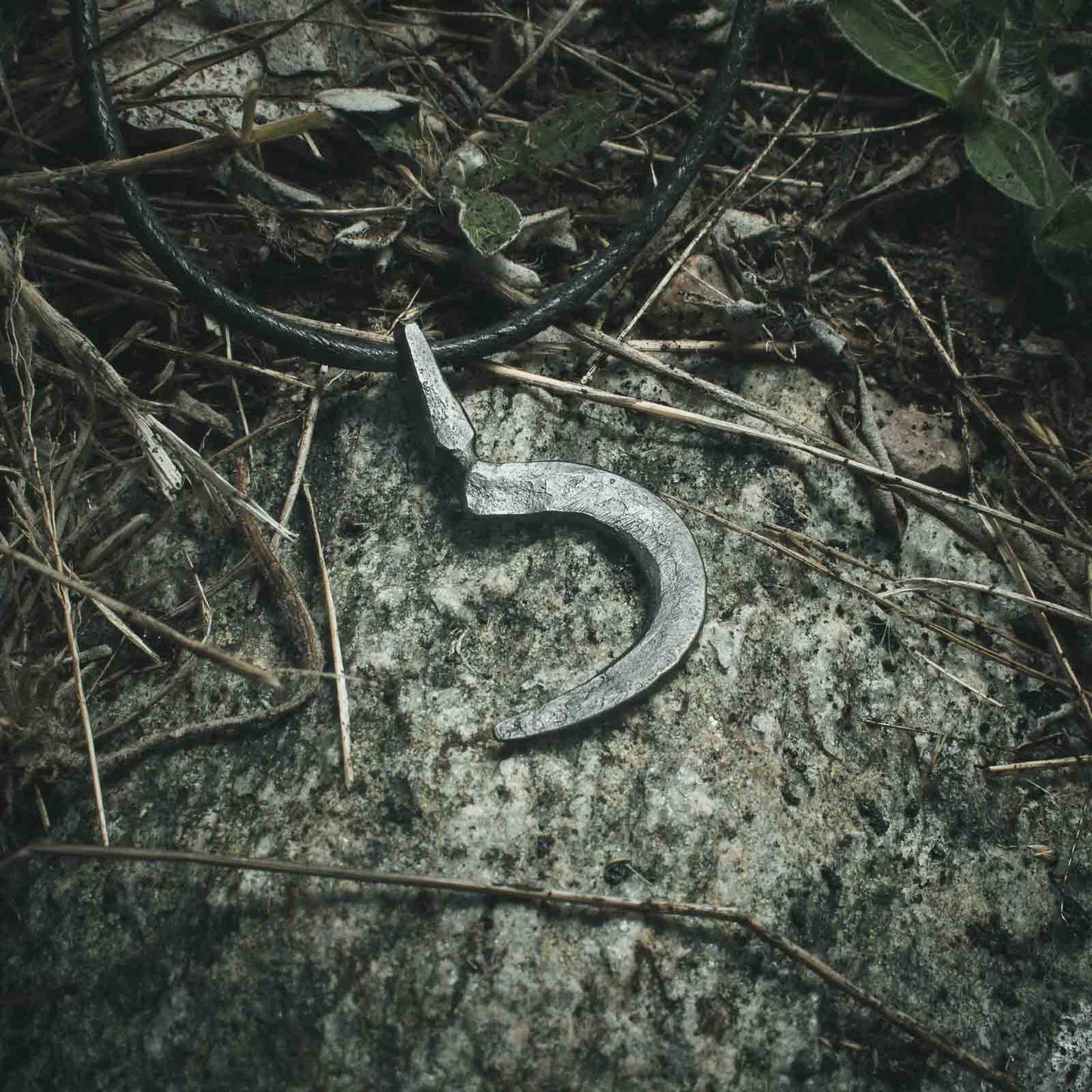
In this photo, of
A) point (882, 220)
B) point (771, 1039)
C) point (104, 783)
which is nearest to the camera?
point (771, 1039)

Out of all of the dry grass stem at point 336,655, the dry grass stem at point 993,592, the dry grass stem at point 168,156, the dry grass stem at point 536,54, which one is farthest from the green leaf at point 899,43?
the dry grass stem at point 336,655

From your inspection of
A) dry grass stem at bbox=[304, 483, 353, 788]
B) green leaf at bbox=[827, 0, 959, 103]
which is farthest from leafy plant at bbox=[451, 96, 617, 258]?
dry grass stem at bbox=[304, 483, 353, 788]

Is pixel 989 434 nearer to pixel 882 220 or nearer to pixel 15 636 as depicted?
pixel 882 220

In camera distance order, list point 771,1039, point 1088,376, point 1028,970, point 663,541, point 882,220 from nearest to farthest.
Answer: point 771,1039, point 1028,970, point 663,541, point 1088,376, point 882,220

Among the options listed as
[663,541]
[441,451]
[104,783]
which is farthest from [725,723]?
[104,783]

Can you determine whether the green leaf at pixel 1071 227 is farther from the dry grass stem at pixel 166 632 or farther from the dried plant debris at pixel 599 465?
the dry grass stem at pixel 166 632

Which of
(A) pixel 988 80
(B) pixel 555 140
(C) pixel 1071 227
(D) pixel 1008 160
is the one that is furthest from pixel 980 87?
(B) pixel 555 140
